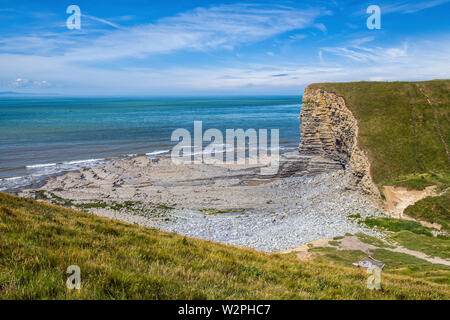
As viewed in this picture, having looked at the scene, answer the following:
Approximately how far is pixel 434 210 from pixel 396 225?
367cm

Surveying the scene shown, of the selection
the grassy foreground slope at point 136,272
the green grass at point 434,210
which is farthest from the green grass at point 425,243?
the grassy foreground slope at point 136,272

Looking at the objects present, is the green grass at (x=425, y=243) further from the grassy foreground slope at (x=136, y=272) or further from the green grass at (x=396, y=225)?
the grassy foreground slope at (x=136, y=272)

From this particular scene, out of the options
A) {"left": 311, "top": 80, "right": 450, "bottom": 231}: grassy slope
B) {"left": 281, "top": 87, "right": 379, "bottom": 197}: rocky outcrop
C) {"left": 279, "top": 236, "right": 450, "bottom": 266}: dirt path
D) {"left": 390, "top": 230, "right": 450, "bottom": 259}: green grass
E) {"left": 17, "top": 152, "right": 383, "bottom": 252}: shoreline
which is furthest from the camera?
{"left": 281, "top": 87, "right": 379, "bottom": 197}: rocky outcrop

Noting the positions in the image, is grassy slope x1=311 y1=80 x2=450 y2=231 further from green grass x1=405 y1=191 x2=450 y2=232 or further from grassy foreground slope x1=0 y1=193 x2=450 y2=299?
grassy foreground slope x1=0 y1=193 x2=450 y2=299

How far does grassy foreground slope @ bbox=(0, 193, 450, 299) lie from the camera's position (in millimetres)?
4836

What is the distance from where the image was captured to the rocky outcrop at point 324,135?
4306 cm

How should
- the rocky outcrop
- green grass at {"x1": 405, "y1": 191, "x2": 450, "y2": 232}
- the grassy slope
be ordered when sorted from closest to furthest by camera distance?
1. green grass at {"x1": 405, "y1": 191, "x2": 450, "y2": 232}
2. the grassy slope
3. the rocky outcrop

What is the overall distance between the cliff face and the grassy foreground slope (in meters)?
33.3

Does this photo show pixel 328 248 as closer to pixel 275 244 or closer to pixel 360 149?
pixel 275 244

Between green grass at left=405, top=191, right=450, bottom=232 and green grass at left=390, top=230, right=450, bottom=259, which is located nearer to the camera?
green grass at left=390, top=230, right=450, bottom=259

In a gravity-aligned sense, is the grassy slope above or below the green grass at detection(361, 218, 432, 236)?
above

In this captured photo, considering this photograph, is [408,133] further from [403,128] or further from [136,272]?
[136,272]

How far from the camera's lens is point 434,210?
2503 cm

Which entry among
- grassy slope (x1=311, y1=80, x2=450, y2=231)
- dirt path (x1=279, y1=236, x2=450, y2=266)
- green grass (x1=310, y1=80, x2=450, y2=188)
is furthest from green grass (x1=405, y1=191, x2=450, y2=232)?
dirt path (x1=279, y1=236, x2=450, y2=266)
